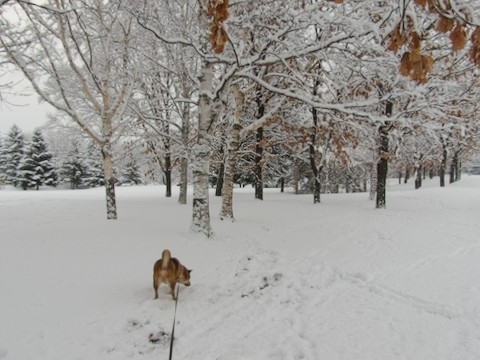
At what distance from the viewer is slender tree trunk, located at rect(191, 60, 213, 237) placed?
8969 mm

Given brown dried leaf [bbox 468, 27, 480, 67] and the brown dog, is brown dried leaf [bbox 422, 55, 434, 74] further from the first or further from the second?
the brown dog

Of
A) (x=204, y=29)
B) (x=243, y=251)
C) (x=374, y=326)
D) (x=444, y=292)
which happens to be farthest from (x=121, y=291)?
(x=204, y=29)

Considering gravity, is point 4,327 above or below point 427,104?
below

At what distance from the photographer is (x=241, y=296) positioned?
5.39m

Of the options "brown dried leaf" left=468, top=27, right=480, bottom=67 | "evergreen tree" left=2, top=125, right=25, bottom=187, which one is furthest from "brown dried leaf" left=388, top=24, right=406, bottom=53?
"evergreen tree" left=2, top=125, right=25, bottom=187

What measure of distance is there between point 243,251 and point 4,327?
190 inches

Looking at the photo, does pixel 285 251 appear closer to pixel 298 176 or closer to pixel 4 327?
pixel 4 327

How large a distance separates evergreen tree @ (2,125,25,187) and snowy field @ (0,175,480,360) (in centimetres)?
4376

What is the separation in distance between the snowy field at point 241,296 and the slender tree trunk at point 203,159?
0.51 metres

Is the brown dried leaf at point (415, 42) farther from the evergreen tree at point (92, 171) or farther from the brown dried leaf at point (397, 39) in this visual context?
the evergreen tree at point (92, 171)

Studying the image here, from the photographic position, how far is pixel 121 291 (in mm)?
5387

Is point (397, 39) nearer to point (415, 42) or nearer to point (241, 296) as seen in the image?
point (415, 42)

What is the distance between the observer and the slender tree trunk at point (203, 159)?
897 cm

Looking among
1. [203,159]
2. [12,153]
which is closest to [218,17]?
[203,159]
